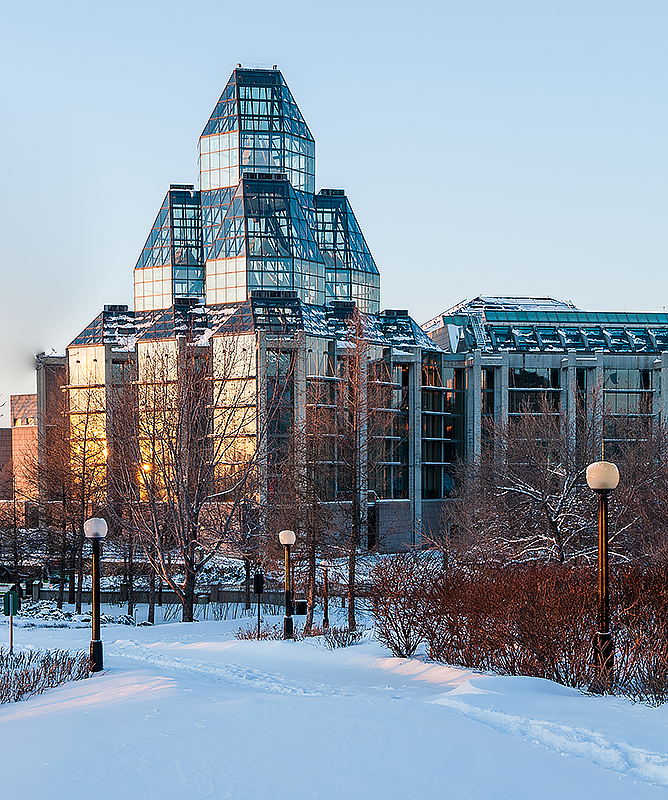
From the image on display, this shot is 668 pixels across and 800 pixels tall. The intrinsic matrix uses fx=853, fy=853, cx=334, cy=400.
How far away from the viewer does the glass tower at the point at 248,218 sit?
58250mm

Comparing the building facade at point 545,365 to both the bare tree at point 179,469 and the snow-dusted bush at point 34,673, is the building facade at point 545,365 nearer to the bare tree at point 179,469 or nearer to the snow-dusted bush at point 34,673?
the bare tree at point 179,469

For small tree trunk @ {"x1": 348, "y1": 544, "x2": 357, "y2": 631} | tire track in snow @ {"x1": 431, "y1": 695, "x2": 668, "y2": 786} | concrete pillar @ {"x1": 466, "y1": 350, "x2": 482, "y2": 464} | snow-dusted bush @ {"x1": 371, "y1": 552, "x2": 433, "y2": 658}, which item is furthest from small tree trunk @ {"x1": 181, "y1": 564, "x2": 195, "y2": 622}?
concrete pillar @ {"x1": 466, "y1": 350, "x2": 482, "y2": 464}

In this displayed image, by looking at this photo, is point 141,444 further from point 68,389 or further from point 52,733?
point 68,389

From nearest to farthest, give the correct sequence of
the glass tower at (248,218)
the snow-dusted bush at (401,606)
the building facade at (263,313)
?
the snow-dusted bush at (401,606) < the building facade at (263,313) < the glass tower at (248,218)

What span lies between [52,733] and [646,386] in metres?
61.4

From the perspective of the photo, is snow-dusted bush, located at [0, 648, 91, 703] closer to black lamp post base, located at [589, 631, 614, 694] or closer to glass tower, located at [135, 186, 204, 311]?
black lamp post base, located at [589, 631, 614, 694]

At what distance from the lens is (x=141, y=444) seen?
1103 inches

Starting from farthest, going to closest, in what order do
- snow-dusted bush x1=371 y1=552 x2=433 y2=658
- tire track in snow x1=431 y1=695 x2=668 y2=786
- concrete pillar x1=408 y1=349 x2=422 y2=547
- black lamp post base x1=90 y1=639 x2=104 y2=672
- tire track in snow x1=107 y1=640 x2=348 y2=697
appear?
1. concrete pillar x1=408 y1=349 x2=422 y2=547
2. snow-dusted bush x1=371 y1=552 x2=433 y2=658
3. black lamp post base x1=90 y1=639 x2=104 y2=672
4. tire track in snow x1=107 y1=640 x2=348 y2=697
5. tire track in snow x1=431 y1=695 x2=668 y2=786

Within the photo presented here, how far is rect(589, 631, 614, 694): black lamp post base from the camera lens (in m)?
10.1

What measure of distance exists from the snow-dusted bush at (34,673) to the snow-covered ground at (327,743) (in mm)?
559

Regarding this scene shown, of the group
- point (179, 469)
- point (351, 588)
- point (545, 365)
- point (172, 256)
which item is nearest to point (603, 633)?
point (351, 588)

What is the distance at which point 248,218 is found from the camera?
5825 centimetres

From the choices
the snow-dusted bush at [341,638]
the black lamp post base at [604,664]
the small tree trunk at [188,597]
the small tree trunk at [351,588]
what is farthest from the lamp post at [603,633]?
the small tree trunk at [188,597]

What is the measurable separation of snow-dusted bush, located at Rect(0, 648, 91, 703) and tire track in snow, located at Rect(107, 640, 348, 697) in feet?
4.58
